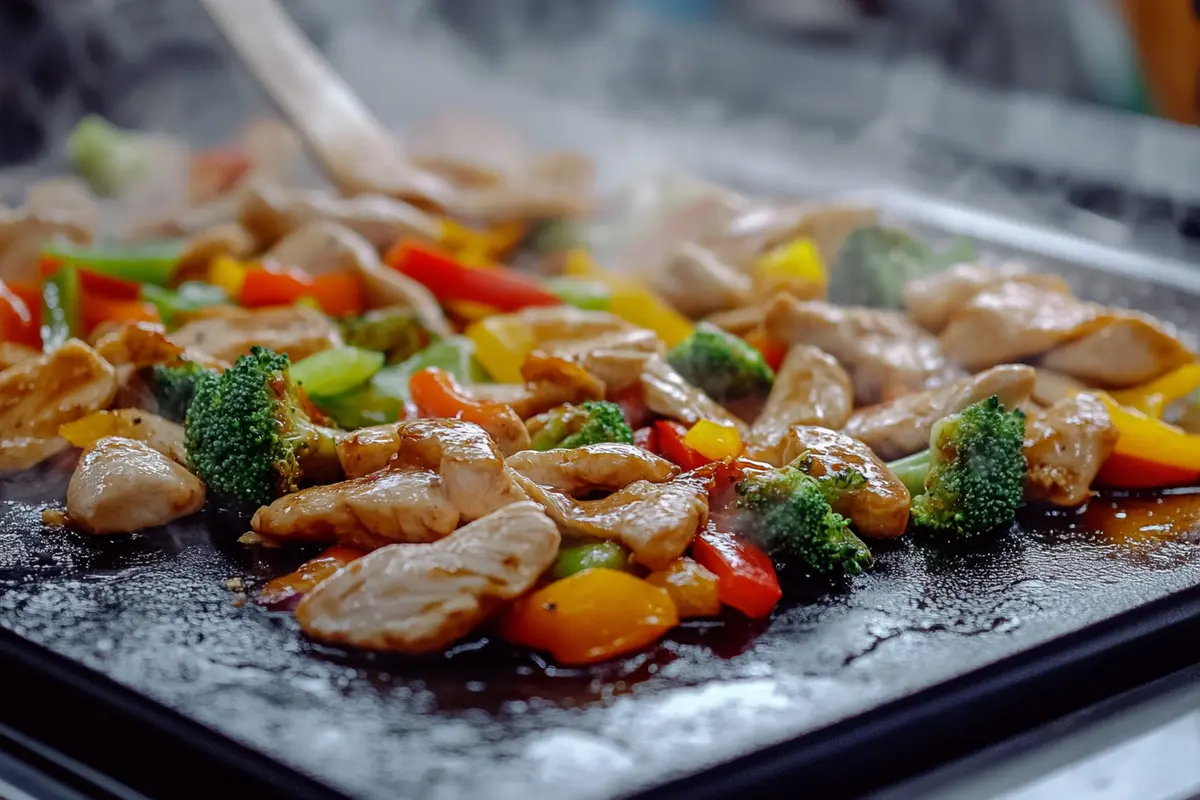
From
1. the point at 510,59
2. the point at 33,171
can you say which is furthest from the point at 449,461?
the point at 510,59

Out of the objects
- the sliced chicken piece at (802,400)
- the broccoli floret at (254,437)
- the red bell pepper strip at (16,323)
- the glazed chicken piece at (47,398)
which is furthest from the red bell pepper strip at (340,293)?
the sliced chicken piece at (802,400)

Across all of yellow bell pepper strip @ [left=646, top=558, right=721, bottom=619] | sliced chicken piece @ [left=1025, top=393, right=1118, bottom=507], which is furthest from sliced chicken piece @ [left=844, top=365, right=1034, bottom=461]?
yellow bell pepper strip @ [left=646, top=558, right=721, bottom=619]

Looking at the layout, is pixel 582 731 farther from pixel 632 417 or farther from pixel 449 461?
A: pixel 632 417

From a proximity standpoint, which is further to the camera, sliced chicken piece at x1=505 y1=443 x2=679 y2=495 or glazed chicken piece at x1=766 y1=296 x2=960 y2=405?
glazed chicken piece at x1=766 y1=296 x2=960 y2=405

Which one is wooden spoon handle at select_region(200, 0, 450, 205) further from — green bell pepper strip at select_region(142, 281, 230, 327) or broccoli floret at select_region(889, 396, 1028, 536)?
broccoli floret at select_region(889, 396, 1028, 536)

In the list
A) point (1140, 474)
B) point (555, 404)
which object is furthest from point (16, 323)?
point (1140, 474)

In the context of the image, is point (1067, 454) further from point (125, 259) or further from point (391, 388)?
point (125, 259)

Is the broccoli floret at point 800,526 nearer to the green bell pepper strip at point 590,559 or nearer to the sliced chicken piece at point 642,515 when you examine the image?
the sliced chicken piece at point 642,515
